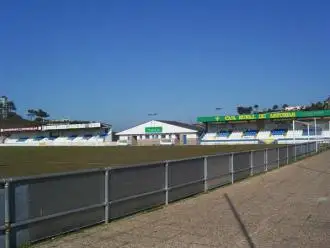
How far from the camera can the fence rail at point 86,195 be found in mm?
7109

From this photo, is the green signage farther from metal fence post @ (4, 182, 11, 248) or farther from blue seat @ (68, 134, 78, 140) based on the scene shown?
metal fence post @ (4, 182, 11, 248)

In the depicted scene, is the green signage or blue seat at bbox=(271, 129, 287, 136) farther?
the green signage

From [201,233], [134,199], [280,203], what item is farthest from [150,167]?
[280,203]

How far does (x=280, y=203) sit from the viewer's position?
12.2 m

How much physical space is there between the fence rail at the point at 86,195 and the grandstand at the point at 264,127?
71.3m

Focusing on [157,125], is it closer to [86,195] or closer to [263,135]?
[263,135]

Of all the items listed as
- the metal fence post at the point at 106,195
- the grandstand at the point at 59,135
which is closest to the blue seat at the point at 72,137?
the grandstand at the point at 59,135

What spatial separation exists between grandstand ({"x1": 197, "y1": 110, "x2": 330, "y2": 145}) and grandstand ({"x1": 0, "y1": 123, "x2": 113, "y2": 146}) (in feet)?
103

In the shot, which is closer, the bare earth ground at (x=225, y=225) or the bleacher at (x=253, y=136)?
the bare earth ground at (x=225, y=225)

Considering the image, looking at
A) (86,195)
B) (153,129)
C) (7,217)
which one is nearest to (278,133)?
(153,129)

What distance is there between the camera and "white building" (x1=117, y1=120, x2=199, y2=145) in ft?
346

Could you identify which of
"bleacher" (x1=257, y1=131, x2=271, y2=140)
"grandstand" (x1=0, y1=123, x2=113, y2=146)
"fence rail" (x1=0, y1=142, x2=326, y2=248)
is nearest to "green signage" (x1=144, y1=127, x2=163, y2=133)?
"grandstand" (x1=0, y1=123, x2=113, y2=146)

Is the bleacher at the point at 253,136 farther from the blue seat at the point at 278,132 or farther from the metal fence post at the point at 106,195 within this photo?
the metal fence post at the point at 106,195

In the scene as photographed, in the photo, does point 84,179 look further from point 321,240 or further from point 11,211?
point 321,240
